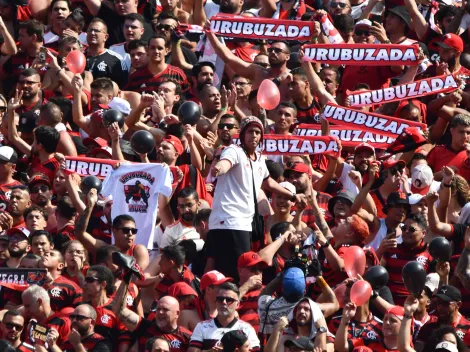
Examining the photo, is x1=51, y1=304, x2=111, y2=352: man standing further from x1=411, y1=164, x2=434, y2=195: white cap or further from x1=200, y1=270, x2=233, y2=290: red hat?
x1=411, y1=164, x2=434, y2=195: white cap

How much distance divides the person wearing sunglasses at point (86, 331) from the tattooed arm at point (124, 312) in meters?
0.24

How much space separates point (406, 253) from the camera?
15.7 metres

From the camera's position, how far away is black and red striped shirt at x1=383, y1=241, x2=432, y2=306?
15.6 meters

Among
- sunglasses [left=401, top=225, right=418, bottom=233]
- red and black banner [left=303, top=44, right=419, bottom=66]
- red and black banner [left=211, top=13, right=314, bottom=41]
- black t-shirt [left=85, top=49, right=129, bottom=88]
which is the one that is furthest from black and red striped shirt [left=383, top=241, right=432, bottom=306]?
black t-shirt [left=85, top=49, right=129, bottom=88]

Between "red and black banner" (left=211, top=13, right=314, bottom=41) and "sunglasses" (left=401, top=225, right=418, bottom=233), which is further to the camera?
"red and black banner" (left=211, top=13, right=314, bottom=41)

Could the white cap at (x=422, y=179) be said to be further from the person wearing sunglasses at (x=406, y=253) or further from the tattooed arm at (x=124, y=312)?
the tattooed arm at (x=124, y=312)

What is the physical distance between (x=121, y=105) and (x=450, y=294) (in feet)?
14.7

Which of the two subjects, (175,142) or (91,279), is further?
(175,142)

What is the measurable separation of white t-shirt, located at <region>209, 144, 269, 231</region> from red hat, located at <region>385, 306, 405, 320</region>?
157 centimetres

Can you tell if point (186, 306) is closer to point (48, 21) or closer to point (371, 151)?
point (371, 151)

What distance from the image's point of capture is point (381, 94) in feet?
59.4

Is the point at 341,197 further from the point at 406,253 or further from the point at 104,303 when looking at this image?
the point at 104,303

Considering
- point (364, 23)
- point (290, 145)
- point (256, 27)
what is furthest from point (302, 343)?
point (364, 23)

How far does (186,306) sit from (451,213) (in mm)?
2893
